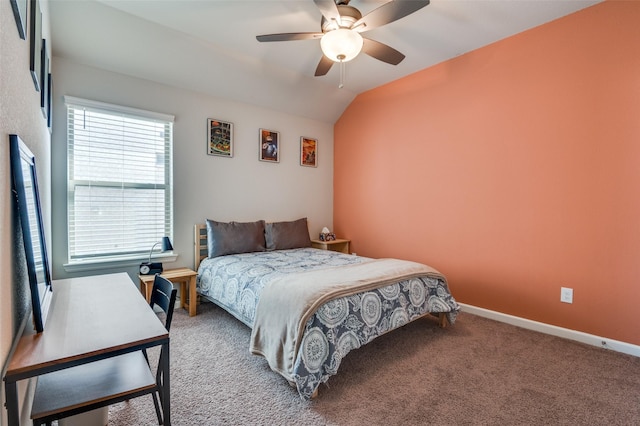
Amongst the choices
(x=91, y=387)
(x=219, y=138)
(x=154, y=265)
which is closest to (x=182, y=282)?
(x=154, y=265)

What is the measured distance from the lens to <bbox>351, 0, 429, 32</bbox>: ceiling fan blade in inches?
75.2

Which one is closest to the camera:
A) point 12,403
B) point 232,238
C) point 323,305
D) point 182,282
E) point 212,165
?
point 12,403

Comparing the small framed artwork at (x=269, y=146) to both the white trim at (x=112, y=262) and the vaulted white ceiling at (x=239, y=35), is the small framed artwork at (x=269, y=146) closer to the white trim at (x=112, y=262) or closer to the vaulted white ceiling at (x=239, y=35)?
the vaulted white ceiling at (x=239, y=35)

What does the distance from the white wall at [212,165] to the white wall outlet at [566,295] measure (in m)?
3.07

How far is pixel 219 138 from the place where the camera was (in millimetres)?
3791

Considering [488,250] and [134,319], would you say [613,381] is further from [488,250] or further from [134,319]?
[134,319]

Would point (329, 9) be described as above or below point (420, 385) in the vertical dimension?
above

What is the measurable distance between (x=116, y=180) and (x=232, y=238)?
1.32 m

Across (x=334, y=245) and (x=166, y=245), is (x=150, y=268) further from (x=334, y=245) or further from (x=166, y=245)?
(x=334, y=245)

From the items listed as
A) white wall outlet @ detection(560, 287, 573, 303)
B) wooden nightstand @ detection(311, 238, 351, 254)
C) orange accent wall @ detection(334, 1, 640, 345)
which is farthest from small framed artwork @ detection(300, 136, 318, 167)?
white wall outlet @ detection(560, 287, 573, 303)

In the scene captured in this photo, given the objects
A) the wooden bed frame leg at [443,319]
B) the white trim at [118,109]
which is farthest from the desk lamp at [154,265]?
the wooden bed frame leg at [443,319]

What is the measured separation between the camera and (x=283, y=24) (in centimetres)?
278

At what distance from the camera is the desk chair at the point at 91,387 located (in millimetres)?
1110

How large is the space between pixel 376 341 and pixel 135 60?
11.6 feet
